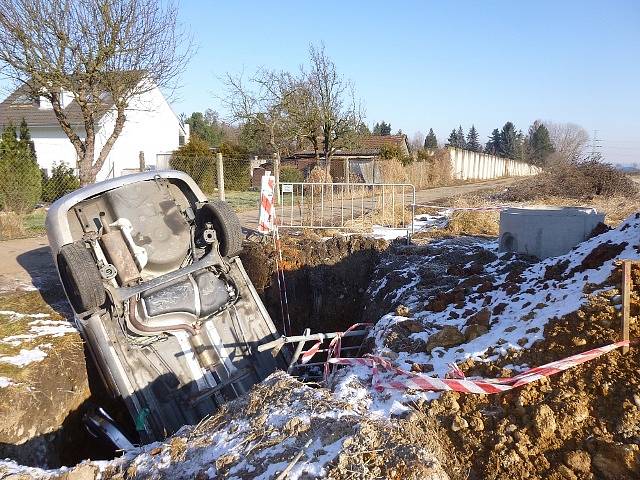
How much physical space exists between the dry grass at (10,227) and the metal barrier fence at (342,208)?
5.89 m

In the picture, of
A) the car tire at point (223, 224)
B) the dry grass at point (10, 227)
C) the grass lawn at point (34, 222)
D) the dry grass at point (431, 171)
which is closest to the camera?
the car tire at point (223, 224)

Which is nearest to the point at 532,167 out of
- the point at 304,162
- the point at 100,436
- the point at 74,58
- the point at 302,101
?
the point at 304,162

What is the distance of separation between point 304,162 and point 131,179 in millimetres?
28391

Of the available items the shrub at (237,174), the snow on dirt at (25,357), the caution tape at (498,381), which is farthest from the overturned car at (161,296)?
the shrub at (237,174)

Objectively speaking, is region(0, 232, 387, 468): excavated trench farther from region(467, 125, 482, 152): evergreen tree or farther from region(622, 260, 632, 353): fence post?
region(467, 125, 482, 152): evergreen tree

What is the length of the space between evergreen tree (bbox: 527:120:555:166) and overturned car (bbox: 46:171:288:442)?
3211 inches

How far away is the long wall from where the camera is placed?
40.8 metres

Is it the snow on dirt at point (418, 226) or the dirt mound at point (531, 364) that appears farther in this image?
the snow on dirt at point (418, 226)

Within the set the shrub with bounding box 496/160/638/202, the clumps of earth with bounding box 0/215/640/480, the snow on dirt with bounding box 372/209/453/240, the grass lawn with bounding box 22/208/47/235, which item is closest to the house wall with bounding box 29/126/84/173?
the grass lawn with bounding box 22/208/47/235

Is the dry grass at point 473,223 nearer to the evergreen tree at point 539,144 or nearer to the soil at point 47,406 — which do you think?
the soil at point 47,406

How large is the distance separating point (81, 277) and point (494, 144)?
99777 mm

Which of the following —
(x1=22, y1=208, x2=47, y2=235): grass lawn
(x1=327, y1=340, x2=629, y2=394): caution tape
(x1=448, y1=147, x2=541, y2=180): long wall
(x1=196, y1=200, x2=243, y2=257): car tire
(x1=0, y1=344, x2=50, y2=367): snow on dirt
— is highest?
(x1=448, y1=147, x2=541, y2=180): long wall

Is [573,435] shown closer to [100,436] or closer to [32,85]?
[100,436]

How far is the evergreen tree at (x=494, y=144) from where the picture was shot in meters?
94.6
